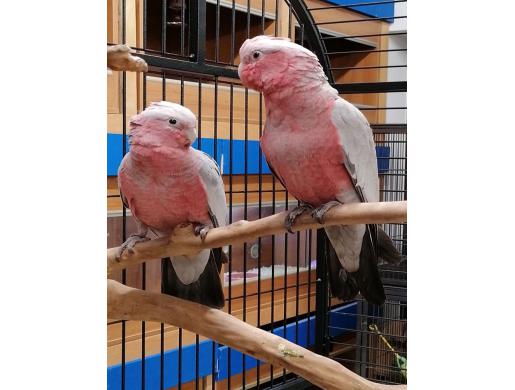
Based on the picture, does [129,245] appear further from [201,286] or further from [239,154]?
[239,154]

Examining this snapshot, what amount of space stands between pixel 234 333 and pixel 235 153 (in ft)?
1.59

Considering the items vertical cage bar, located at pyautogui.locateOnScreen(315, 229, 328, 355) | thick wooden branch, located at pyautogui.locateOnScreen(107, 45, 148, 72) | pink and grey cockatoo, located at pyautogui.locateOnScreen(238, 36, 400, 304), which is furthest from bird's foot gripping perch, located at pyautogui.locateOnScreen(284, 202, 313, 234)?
vertical cage bar, located at pyautogui.locateOnScreen(315, 229, 328, 355)

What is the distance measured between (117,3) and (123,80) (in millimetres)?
108

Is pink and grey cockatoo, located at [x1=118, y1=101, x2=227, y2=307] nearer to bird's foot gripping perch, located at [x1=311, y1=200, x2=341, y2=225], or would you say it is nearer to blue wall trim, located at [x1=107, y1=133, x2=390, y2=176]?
bird's foot gripping perch, located at [x1=311, y1=200, x2=341, y2=225]

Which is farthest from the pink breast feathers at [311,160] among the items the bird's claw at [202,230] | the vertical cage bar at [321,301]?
the vertical cage bar at [321,301]

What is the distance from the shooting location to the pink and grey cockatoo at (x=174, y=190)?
67 centimetres

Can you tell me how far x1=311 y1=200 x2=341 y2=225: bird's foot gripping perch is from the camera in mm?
673

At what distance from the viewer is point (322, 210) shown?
68 cm

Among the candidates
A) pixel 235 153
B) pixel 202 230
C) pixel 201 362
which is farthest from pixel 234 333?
pixel 235 153

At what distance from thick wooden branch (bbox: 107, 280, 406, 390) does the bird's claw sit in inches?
3.1

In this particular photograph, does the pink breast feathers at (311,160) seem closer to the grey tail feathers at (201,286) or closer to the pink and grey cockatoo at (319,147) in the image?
the pink and grey cockatoo at (319,147)

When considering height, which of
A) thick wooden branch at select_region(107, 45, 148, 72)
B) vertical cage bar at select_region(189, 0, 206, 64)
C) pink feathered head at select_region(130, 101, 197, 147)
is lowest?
pink feathered head at select_region(130, 101, 197, 147)
